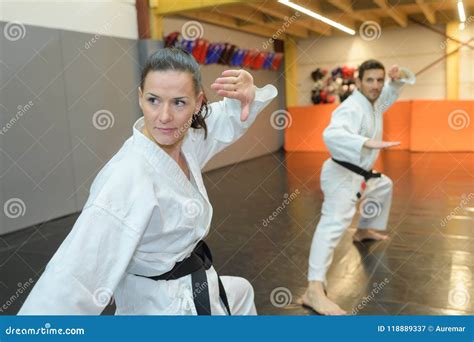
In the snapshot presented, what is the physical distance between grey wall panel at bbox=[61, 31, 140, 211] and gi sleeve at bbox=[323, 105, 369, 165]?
2960 mm

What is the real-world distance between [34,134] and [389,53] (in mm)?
7558

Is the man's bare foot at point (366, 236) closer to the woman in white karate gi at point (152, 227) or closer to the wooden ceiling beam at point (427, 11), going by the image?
the woman in white karate gi at point (152, 227)

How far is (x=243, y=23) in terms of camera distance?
7961 millimetres

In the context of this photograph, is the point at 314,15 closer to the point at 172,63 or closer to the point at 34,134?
the point at 34,134

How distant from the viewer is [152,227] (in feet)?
3.73

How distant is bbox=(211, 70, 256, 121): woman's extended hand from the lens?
1.37 meters

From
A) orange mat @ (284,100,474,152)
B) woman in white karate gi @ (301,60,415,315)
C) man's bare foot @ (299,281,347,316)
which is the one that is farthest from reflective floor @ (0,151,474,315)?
orange mat @ (284,100,474,152)

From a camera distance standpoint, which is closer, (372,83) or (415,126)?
(372,83)

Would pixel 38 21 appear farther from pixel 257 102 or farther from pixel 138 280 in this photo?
pixel 138 280

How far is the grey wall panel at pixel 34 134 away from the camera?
3957mm

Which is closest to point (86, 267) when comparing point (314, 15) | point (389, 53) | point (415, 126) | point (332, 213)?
point (332, 213)

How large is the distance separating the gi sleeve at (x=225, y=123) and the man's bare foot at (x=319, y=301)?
1.20m

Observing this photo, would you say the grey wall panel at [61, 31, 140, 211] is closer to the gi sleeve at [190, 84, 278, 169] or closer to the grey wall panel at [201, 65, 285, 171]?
the grey wall panel at [201, 65, 285, 171]

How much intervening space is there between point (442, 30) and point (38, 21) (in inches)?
300
